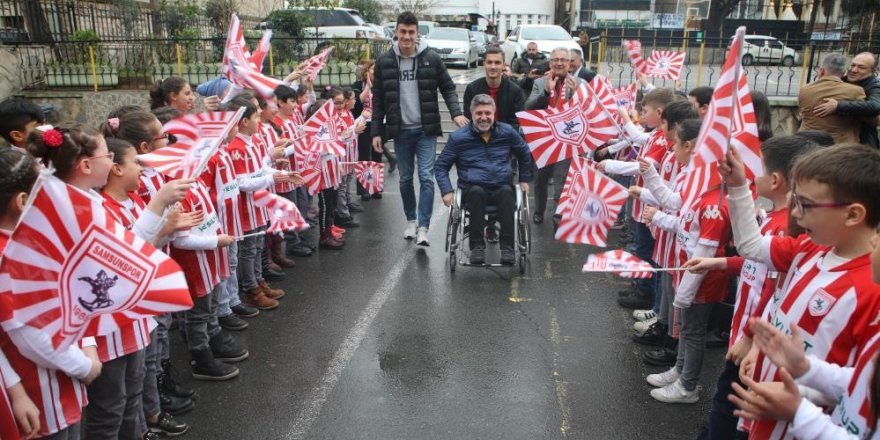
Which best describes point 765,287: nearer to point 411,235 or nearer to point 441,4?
point 411,235

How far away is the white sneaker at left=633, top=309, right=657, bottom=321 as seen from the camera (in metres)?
4.91

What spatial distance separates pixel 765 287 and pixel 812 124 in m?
3.70

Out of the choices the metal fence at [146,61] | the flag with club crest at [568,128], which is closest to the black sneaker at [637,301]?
the flag with club crest at [568,128]

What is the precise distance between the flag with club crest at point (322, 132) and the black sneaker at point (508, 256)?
1.90 meters

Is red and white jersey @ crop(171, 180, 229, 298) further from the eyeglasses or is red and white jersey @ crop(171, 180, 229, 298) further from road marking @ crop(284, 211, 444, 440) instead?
the eyeglasses

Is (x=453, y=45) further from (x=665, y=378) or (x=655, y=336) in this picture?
(x=665, y=378)

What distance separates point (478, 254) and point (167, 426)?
327cm

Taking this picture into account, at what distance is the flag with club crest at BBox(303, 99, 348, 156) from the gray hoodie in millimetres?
823

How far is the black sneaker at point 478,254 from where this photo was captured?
6.03m

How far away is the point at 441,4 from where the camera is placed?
41.3 m

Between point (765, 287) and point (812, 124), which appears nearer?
point (765, 287)

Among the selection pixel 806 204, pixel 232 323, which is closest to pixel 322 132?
pixel 232 323

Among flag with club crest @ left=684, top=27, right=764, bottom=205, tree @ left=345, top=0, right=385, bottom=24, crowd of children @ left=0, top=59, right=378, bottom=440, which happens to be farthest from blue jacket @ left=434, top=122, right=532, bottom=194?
tree @ left=345, top=0, right=385, bottom=24

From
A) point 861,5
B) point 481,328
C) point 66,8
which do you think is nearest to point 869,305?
point 481,328
